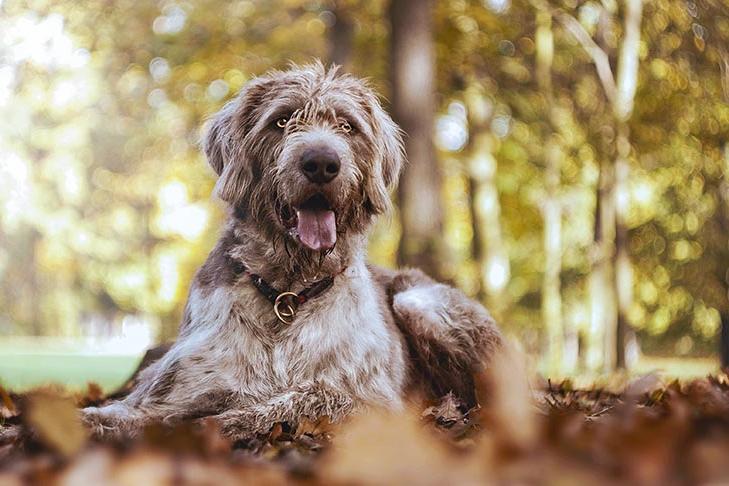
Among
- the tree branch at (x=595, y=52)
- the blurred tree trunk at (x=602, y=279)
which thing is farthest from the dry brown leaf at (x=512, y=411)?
the blurred tree trunk at (x=602, y=279)

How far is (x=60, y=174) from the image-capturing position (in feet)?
135

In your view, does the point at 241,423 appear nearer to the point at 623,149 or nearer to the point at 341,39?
the point at 623,149

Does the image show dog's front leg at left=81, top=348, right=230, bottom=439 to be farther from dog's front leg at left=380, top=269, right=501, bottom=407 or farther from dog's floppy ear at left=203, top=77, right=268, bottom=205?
dog's front leg at left=380, top=269, right=501, bottom=407

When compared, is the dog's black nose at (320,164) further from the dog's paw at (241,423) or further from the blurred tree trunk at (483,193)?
the blurred tree trunk at (483,193)

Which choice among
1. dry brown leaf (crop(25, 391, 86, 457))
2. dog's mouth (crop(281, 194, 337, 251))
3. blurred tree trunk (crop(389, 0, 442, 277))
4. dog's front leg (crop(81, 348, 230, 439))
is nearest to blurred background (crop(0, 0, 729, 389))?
blurred tree trunk (crop(389, 0, 442, 277))

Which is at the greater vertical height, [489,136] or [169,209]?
[489,136]

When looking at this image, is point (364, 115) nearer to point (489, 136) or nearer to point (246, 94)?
point (246, 94)

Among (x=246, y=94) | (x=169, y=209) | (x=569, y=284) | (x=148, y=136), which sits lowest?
(x=569, y=284)

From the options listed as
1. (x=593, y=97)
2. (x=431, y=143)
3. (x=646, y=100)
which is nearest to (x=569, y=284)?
(x=593, y=97)

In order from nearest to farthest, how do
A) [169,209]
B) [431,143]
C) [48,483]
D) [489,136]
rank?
[48,483]
[431,143]
[489,136]
[169,209]

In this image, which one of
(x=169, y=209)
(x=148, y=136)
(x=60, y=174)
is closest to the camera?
(x=148, y=136)

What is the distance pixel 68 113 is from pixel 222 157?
114 ft

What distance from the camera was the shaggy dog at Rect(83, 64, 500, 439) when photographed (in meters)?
4.31

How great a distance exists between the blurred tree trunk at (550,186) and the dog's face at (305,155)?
1232cm
